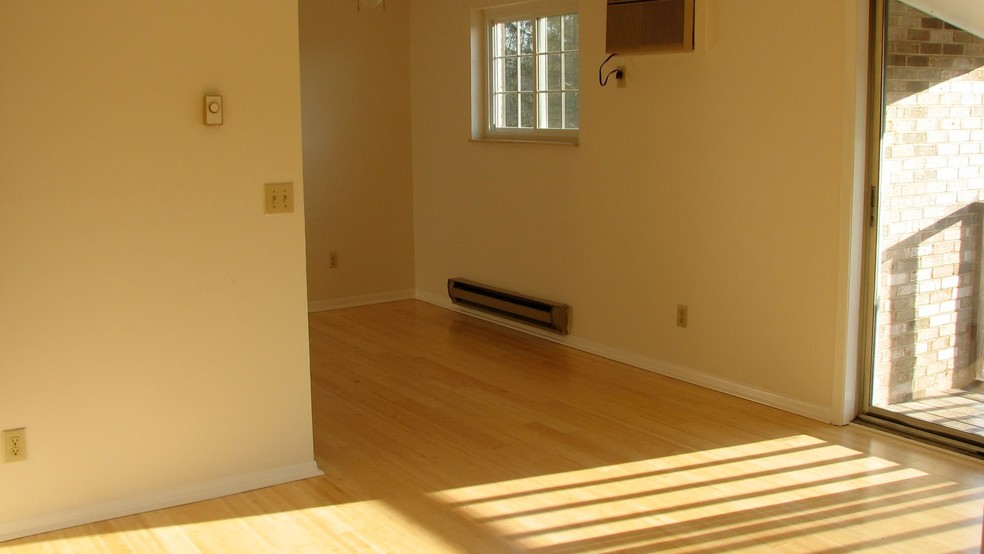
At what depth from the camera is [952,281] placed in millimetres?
3807

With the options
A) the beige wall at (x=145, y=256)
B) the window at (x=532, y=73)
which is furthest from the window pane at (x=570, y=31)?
the beige wall at (x=145, y=256)

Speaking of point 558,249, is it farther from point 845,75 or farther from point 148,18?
point 148,18

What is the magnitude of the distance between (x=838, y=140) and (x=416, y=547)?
2.40 m

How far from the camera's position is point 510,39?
605cm

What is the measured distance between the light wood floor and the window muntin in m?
1.68

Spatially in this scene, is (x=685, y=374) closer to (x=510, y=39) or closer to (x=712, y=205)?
(x=712, y=205)

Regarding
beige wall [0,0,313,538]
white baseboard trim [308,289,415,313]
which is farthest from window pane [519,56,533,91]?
beige wall [0,0,313,538]

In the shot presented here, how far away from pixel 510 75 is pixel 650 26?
162 centimetres

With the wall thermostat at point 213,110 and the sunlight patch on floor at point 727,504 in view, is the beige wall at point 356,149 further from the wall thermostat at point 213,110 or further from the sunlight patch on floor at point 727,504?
the sunlight patch on floor at point 727,504

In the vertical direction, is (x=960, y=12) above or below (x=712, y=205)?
above

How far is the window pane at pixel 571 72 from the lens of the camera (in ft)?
18.1

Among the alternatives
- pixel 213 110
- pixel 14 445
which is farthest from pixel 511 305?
pixel 14 445

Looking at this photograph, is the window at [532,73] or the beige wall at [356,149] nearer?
the window at [532,73]

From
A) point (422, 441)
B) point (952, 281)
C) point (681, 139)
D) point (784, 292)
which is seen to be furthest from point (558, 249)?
point (952, 281)
